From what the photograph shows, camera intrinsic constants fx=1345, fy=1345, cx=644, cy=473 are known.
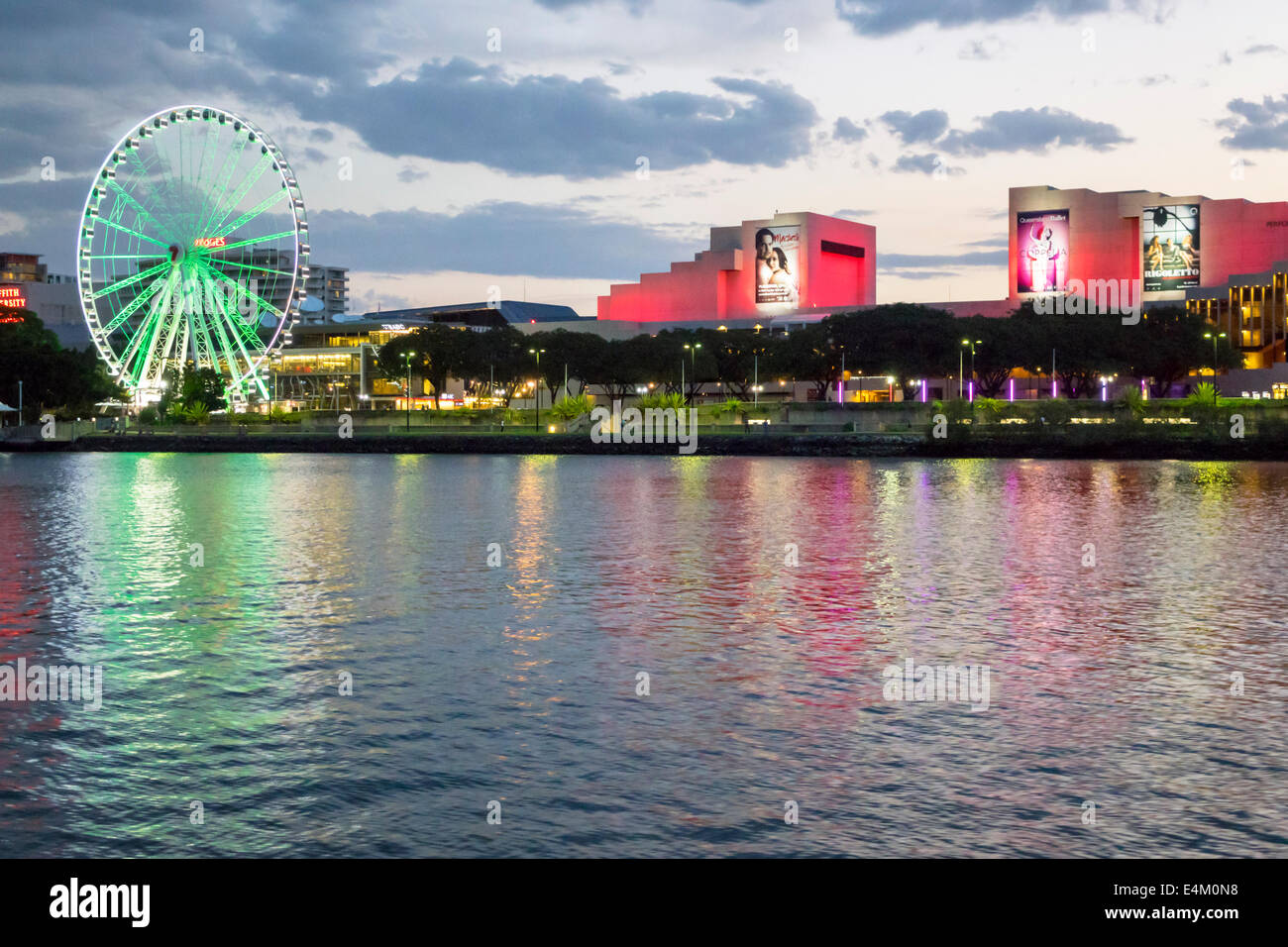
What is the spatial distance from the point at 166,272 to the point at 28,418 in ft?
184

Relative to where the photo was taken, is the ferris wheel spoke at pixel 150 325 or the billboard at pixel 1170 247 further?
the billboard at pixel 1170 247

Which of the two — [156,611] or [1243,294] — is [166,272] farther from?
[1243,294]

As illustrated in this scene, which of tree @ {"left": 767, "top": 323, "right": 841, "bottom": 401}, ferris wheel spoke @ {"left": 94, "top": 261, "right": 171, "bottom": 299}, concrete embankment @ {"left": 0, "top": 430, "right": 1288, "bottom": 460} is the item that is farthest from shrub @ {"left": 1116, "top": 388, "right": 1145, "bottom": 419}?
ferris wheel spoke @ {"left": 94, "top": 261, "right": 171, "bottom": 299}

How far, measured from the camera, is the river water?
11555 millimetres

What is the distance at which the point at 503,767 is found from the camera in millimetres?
13312

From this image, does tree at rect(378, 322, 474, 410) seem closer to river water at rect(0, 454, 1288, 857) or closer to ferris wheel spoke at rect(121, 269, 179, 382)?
ferris wheel spoke at rect(121, 269, 179, 382)

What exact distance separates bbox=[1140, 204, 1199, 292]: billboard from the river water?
6073 inches

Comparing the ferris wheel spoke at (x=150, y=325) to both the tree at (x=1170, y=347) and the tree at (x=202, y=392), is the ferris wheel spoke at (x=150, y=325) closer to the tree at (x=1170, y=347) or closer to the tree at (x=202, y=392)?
the tree at (x=202, y=392)

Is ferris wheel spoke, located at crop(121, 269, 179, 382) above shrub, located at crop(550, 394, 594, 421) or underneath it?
above

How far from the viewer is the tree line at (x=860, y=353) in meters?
136

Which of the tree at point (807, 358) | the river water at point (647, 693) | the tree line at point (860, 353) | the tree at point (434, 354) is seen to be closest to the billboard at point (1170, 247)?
the tree line at point (860, 353)

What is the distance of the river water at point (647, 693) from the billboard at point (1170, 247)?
154259 mm

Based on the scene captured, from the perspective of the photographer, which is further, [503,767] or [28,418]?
[28,418]
